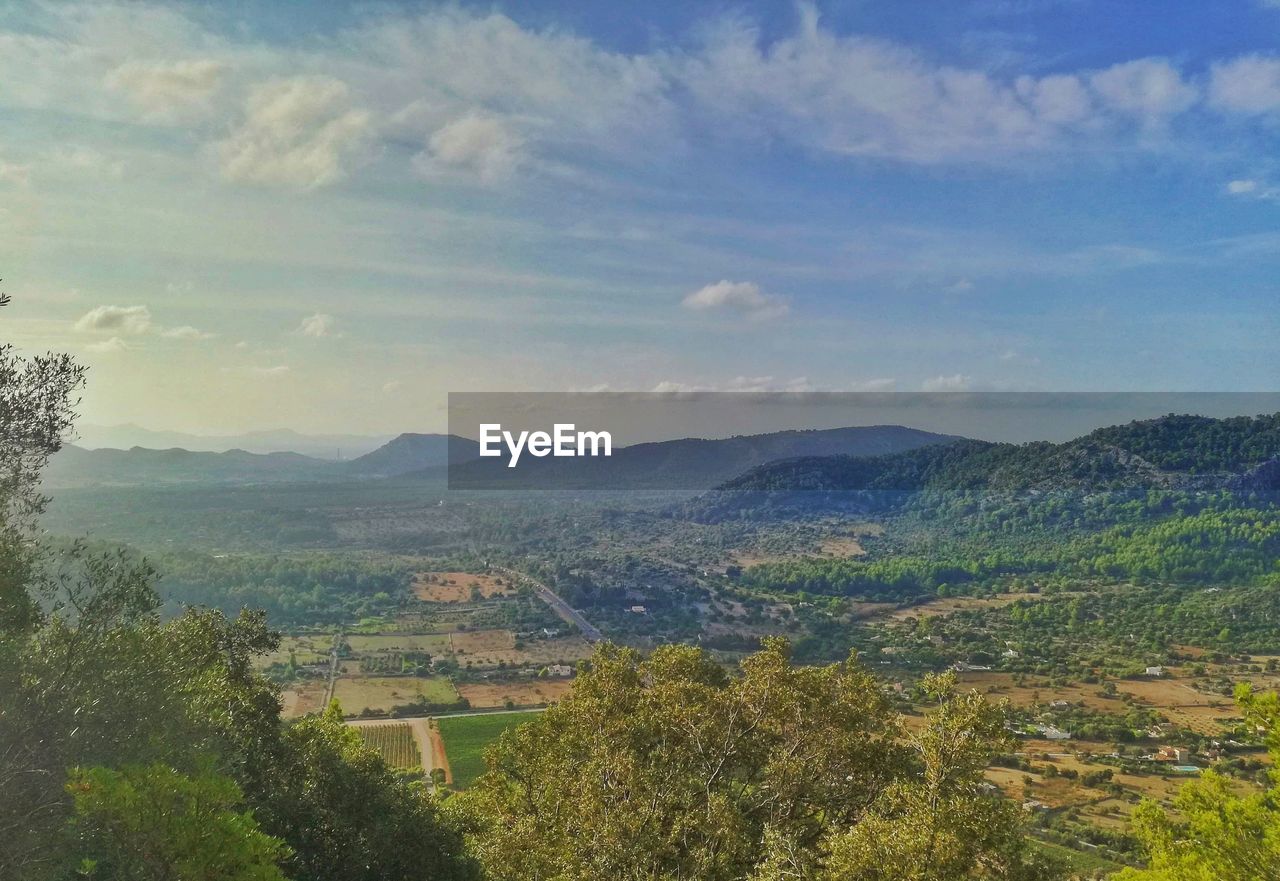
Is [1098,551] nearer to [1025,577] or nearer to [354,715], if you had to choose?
[1025,577]

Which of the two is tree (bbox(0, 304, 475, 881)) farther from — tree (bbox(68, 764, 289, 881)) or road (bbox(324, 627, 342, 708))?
road (bbox(324, 627, 342, 708))

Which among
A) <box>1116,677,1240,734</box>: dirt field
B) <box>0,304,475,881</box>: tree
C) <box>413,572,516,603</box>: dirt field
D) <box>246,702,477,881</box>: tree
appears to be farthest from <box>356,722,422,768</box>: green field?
<box>1116,677,1240,734</box>: dirt field

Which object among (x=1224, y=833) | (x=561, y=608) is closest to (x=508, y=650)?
(x=561, y=608)

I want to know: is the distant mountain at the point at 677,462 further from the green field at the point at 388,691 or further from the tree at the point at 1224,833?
the tree at the point at 1224,833

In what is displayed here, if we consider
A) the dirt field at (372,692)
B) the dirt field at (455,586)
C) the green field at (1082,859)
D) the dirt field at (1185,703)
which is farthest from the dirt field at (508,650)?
the dirt field at (1185,703)

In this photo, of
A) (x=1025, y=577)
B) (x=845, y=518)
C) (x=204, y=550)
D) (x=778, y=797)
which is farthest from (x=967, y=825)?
(x=845, y=518)
